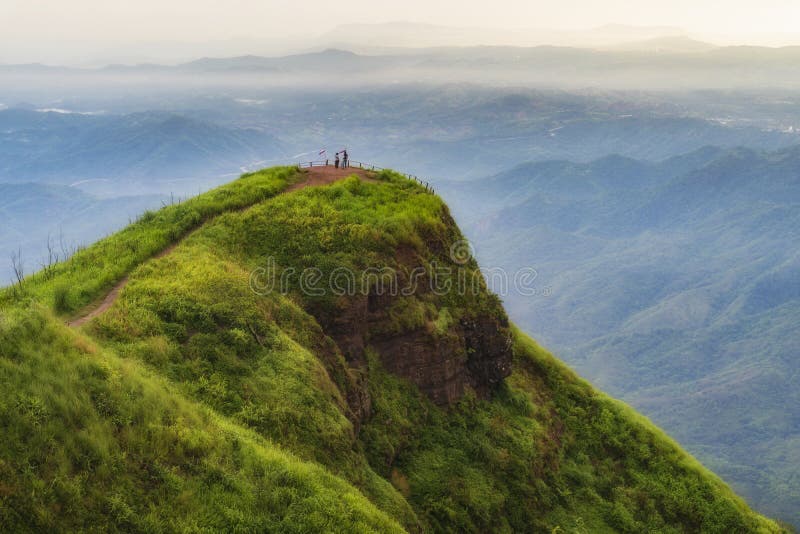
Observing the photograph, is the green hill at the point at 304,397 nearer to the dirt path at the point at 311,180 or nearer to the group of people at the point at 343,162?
the dirt path at the point at 311,180

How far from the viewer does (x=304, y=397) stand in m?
20.4

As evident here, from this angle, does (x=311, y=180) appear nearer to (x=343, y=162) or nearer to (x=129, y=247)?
(x=343, y=162)

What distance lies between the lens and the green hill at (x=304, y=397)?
1338 cm

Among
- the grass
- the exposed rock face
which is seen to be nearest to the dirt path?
the grass

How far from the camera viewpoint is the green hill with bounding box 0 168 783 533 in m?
13.4

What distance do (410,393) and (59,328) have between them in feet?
52.9

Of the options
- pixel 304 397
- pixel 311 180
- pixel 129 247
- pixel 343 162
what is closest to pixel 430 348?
pixel 304 397

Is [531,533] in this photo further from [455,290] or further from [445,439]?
[455,290]

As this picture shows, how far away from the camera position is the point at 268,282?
86.7ft

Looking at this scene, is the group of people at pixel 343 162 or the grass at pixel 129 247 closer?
the grass at pixel 129 247

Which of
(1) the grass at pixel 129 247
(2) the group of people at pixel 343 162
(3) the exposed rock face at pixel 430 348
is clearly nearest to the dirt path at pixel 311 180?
(1) the grass at pixel 129 247

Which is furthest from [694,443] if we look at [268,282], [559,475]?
[268,282]

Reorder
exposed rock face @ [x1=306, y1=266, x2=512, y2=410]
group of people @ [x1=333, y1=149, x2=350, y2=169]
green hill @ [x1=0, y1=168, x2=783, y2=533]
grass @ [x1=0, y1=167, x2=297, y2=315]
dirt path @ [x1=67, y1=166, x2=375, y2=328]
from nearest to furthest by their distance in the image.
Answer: green hill @ [x1=0, y1=168, x2=783, y2=533] → grass @ [x1=0, y1=167, x2=297, y2=315] → dirt path @ [x1=67, y1=166, x2=375, y2=328] → exposed rock face @ [x1=306, y1=266, x2=512, y2=410] → group of people @ [x1=333, y1=149, x2=350, y2=169]

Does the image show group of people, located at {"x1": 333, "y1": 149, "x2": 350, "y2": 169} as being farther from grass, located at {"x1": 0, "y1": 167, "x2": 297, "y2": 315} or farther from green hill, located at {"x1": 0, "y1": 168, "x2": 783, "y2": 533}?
grass, located at {"x1": 0, "y1": 167, "x2": 297, "y2": 315}
